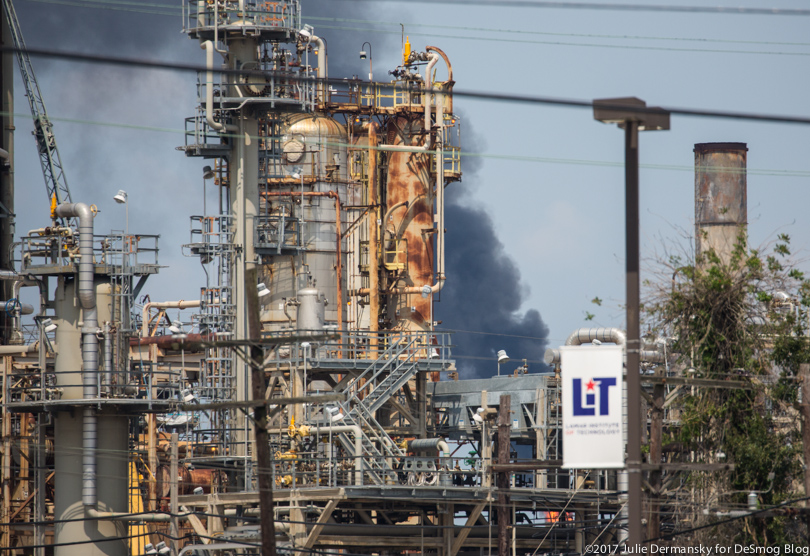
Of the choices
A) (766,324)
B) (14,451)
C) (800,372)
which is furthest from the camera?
(14,451)

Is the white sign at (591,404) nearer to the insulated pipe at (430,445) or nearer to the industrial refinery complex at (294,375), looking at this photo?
the industrial refinery complex at (294,375)

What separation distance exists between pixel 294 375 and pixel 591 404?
71.7ft

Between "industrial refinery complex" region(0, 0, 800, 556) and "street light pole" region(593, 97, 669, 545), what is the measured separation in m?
10.8

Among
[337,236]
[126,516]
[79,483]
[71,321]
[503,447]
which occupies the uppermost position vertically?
[337,236]

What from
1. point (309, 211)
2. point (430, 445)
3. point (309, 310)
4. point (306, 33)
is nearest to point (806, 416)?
point (430, 445)

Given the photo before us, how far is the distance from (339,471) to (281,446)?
2976 millimetres

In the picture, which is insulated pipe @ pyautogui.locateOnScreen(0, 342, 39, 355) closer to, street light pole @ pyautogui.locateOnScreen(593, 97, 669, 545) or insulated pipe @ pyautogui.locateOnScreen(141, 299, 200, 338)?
insulated pipe @ pyautogui.locateOnScreen(141, 299, 200, 338)

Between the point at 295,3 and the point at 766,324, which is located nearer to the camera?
the point at 766,324

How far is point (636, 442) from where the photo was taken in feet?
49.3

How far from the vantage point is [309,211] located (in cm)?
4344

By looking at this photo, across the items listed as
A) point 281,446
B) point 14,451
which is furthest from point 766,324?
point 14,451

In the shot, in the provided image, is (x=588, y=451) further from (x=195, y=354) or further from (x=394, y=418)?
(x=195, y=354)

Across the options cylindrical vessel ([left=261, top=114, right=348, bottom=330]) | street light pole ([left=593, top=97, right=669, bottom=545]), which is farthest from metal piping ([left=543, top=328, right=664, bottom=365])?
street light pole ([left=593, top=97, right=669, bottom=545])

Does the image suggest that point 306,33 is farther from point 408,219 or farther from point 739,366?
point 739,366
